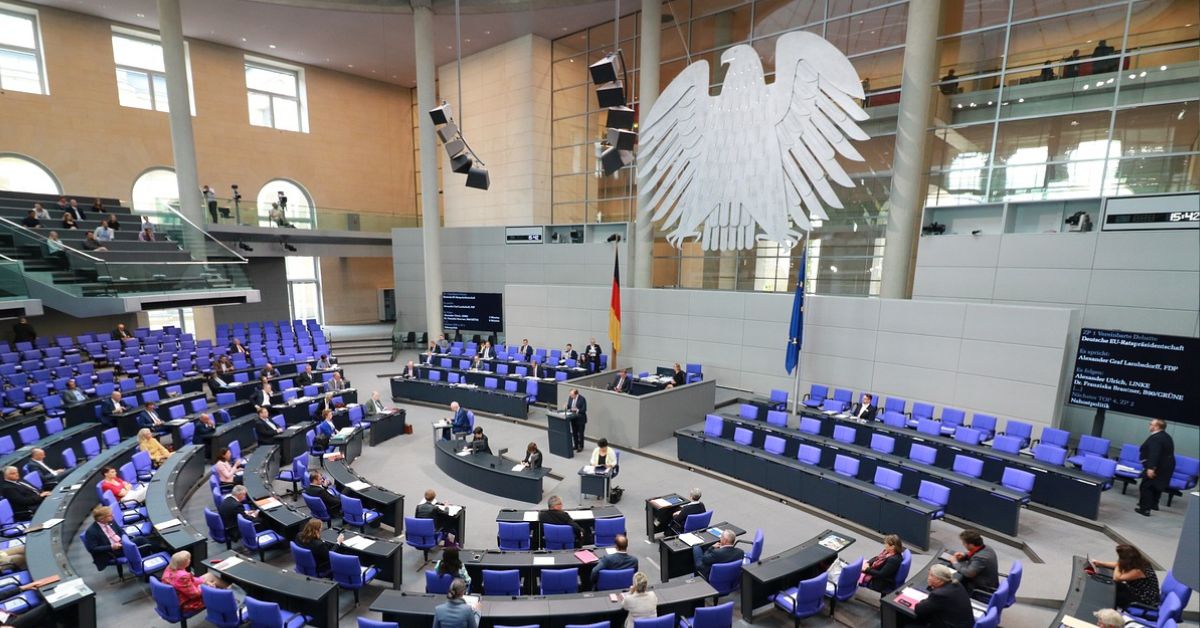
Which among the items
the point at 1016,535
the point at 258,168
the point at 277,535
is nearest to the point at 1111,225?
the point at 1016,535

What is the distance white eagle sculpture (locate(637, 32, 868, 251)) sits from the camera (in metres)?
15.0

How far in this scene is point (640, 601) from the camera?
542cm

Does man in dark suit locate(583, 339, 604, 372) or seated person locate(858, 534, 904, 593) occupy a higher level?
man in dark suit locate(583, 339, 604, 372)

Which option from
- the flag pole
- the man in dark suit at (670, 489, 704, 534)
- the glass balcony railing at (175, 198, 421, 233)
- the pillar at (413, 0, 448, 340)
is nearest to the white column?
the pillar at (413, 0, 448, 340)

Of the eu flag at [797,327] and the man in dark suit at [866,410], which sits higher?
the eu flag at [797,327]

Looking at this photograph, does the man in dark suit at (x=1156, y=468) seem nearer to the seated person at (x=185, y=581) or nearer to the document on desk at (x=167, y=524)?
the seated person at (x=185, y=581)

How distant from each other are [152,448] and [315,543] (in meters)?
5.68

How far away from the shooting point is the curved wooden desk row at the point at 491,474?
369 inches

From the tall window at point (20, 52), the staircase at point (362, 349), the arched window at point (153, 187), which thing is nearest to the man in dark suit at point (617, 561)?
the staircase at point (362, 349)

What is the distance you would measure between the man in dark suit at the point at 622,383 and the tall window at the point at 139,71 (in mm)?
22072

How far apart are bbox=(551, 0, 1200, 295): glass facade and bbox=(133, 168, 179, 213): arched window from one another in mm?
20739

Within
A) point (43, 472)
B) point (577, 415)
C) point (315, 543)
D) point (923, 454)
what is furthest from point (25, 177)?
point (923, 454)

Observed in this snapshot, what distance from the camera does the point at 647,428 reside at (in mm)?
12281

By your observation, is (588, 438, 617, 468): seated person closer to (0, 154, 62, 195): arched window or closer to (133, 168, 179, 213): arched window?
(133, 168, 179, 213): arched window
